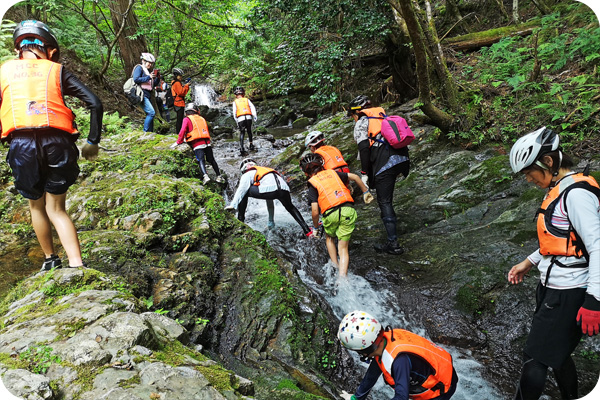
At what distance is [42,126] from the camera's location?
10.4 ft

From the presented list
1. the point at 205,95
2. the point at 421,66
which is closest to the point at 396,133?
the point at 421,66

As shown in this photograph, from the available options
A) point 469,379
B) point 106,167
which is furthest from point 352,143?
point 469,379

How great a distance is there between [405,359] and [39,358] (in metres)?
2.89

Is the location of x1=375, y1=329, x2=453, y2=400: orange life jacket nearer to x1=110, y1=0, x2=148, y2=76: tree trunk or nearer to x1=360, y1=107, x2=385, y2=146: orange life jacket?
x1=360, y1=107, x2=385, y2=146: orange life jacket

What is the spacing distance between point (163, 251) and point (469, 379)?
442 cm

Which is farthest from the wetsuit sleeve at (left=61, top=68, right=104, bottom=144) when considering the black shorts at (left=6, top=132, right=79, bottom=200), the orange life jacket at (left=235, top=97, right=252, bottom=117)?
the orange life jacket at (left=235, top=97, right=252, bottom=117)

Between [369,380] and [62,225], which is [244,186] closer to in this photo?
[62,225]

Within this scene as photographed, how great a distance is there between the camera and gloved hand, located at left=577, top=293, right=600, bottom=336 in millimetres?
2371

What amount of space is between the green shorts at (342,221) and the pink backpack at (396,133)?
1484 millimetres

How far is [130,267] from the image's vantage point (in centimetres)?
421

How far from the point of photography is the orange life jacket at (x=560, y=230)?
2523mm

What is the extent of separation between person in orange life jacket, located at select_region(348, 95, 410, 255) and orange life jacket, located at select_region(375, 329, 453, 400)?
3054 millimetres

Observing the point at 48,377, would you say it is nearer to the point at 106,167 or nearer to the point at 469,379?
the point at 469,379

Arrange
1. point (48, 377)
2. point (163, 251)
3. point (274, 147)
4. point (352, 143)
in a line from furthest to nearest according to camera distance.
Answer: point (274, 147) < point (352, 143) < point (163, 251) < point (48, 377)
